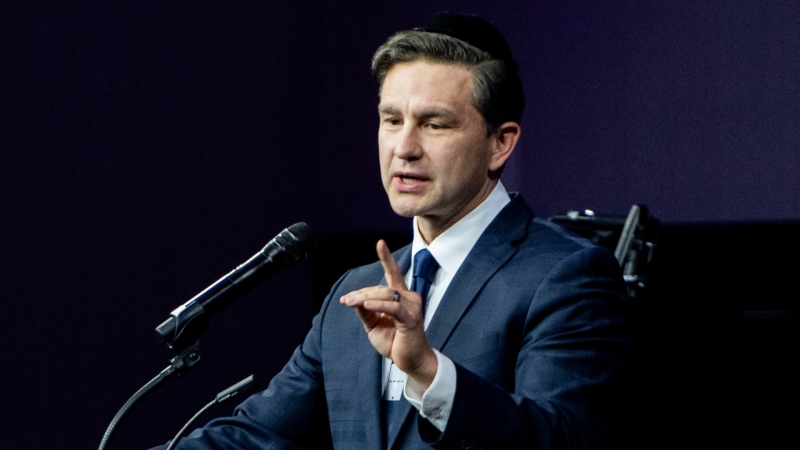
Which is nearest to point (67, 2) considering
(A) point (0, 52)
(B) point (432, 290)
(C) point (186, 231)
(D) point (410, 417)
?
(A) point (0, 52)

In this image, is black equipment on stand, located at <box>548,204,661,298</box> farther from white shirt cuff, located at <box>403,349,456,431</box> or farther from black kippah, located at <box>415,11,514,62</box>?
white shirt cuff, located at <box>403,349,456,431</box>

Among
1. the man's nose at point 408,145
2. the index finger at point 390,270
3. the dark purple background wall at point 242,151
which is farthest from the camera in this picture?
the dark purple background wall at point 242,151

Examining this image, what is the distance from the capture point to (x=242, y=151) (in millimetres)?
3740

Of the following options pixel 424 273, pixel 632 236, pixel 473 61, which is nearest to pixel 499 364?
pixel 424 273

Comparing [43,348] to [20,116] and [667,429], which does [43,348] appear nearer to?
[20,116]

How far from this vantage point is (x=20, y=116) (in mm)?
2879

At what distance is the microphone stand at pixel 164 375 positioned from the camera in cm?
153

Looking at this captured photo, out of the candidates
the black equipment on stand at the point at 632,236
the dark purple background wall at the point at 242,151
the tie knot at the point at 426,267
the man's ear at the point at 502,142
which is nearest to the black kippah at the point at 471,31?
the man's ear at the point at 502,142

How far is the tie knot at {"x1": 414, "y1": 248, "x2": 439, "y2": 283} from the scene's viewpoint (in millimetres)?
1992

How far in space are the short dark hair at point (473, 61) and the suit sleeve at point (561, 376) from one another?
0.35 meters

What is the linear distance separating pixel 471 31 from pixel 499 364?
0.69 metres

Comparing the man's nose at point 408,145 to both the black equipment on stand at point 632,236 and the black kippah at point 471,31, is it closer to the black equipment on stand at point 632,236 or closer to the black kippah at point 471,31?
the black kippah at point 471,31

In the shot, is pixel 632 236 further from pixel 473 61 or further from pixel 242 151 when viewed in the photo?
pixel 242 151

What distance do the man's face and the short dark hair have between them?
0.7 inches
